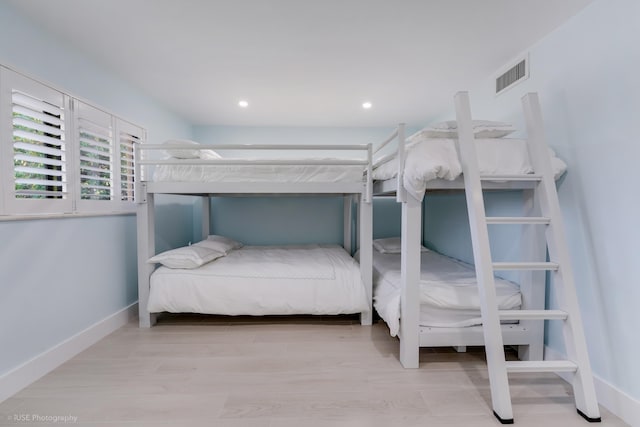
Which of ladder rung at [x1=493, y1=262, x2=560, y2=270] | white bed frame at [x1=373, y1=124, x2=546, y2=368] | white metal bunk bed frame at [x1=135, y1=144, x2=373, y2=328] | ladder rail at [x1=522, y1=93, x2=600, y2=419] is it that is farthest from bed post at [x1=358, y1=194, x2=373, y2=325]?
ladder rail at [x1=522, y1=93, x2=600, y2=419]

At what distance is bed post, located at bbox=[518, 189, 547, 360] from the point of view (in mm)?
1755

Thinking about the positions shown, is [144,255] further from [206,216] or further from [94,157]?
[206,216]

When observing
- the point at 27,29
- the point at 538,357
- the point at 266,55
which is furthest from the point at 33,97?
the point at 538,357

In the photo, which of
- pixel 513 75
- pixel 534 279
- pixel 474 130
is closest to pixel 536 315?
pixel 534 279

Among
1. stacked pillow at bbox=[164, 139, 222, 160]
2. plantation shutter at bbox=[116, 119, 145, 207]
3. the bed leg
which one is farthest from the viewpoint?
plantation shutter at bbox=[116, 119, 145, 207]

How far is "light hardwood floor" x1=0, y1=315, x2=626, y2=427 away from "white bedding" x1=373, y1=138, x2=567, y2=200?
106 centimetres

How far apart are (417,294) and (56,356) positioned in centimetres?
219

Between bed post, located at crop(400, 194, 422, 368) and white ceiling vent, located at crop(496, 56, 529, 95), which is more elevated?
white ceiling vent, located at crop(496, 56, 529, 95)

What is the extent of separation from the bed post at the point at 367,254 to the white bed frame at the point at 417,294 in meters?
0.53

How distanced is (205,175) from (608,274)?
102 inches

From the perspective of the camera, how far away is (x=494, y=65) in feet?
7.12

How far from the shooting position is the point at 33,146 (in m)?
1.65

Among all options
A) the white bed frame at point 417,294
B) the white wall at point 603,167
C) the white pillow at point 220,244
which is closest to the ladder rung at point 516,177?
the white bed frame at point 417,294

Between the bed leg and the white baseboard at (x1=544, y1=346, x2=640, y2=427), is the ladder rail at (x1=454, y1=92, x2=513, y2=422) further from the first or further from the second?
the bed leg
